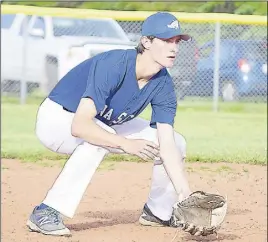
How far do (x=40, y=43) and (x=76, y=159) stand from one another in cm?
981

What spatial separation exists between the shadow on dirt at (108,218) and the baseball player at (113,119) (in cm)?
37

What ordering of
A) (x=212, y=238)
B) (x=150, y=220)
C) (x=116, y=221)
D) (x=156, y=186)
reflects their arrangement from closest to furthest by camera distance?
(x=212, y=238)
(x=156, y=186)
(x=150, y=220)
(x=116, y=221)

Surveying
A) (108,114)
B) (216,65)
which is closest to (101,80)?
(108,114)

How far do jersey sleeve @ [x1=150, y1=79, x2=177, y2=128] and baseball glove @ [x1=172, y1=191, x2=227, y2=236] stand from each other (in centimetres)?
56

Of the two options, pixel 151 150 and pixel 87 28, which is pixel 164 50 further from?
pixel 87 28

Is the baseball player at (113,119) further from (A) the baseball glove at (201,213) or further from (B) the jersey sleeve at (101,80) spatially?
(A) the baseball glove at (201,213)

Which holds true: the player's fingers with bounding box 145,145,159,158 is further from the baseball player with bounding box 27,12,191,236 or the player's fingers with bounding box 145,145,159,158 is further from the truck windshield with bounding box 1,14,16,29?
the truck windshield with bounding box 1,14,16,29

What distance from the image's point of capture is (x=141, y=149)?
4.81 metres

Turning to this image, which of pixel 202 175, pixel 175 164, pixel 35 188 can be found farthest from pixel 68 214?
pixel 202 175

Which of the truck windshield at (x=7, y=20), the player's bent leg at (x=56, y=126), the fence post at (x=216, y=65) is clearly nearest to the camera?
the player's bent leg at (x=56, y=126)

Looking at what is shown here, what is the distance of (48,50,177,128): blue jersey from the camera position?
491cm

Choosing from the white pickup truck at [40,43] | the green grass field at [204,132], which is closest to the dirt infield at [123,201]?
the green grass field at [204,132]

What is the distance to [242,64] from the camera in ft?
46.6

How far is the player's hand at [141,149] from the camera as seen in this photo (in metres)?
4.81
